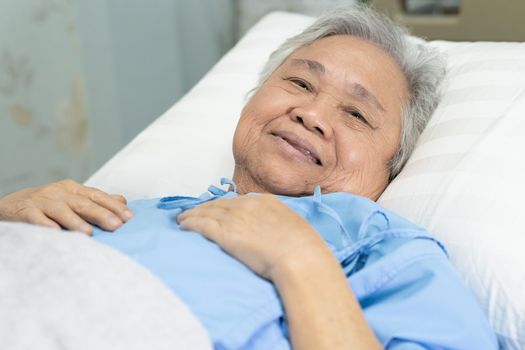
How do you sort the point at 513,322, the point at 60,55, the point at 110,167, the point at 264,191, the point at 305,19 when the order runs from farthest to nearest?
the point at 60,55
the point at 305,19
the point at 110,167
the point at 264,191
the point at 513,322

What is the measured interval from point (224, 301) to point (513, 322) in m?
0.47

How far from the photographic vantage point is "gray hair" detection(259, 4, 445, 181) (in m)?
1.46

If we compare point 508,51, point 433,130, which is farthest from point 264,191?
point 508,51

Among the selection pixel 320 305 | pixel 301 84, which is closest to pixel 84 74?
pixel 301 84

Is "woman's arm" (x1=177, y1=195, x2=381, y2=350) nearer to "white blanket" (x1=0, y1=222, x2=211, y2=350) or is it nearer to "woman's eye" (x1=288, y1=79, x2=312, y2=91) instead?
"white blanket" (x1=0, y1=222, x2=211, y2=350)

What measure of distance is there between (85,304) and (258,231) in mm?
261

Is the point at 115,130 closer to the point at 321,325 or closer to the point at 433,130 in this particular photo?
the point at 433,130

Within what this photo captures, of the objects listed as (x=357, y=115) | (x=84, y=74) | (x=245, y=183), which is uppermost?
(x=357, y=115)

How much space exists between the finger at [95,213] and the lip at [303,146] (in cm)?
33

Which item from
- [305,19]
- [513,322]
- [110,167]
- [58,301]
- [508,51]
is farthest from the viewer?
[305,19]

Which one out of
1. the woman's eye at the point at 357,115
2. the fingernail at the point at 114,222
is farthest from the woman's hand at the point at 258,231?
the woman's eye at the point at 357,115

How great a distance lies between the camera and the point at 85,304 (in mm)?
917

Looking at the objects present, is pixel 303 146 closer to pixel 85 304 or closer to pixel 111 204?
pixel 111 204

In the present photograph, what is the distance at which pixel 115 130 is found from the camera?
251cm
